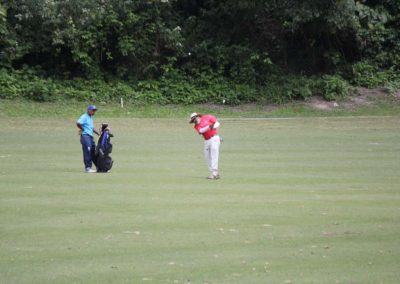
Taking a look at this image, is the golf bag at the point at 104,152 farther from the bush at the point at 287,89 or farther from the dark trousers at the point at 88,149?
the bush at the point at 287,89

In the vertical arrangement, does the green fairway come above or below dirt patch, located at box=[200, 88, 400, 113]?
above

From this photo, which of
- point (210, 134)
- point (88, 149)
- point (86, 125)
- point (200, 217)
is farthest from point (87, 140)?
point (200, 217)

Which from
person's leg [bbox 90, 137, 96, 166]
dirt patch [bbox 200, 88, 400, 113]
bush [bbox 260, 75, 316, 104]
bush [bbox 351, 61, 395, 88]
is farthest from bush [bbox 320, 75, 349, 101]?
person's leg [bbox 90, 137, 96, 166]

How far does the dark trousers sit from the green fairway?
74cm

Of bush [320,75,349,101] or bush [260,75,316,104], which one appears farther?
bush [260,75,316,104]

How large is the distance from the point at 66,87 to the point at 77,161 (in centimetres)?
2115

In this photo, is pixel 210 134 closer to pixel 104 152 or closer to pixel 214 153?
pixel 214 153

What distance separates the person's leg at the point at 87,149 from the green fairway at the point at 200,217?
73 cm

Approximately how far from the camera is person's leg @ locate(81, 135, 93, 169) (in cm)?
2500

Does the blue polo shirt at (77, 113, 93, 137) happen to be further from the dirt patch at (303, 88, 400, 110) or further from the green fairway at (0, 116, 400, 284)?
the dirt patch at (303, 88, 400, 110)

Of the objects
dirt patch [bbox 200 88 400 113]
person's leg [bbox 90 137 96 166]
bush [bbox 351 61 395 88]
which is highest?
person's leg [bbox 90 137 96 166]

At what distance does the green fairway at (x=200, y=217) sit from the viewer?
12.5 m

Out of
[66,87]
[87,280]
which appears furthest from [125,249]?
[66,87]

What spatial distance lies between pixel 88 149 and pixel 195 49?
28.7 meters
